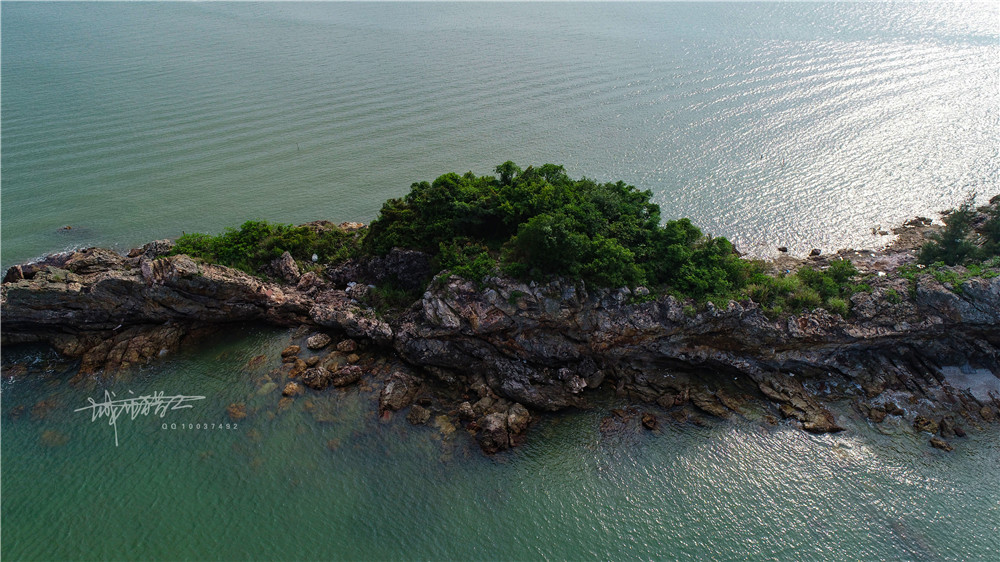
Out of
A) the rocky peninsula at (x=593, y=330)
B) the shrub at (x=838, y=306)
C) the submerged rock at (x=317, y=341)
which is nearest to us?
the rocky peninsula at (x=593, y=330)

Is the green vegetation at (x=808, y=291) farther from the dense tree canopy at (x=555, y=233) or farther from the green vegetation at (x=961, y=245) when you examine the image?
the green vegetation at (x=961, y=245)

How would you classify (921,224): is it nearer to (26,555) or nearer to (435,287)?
(435,287)

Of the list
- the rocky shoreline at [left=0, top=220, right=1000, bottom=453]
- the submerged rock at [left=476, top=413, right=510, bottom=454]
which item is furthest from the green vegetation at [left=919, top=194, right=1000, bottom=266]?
the submerged rock at [left=476, top=413, right=510, bottom=454]

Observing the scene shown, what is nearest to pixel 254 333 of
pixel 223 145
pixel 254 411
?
pixel 254 411

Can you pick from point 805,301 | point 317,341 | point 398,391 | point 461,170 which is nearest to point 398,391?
point 398,391

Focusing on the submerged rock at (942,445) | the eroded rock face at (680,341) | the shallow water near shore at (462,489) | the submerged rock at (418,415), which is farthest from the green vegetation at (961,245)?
the submerged rock at (418,415)
